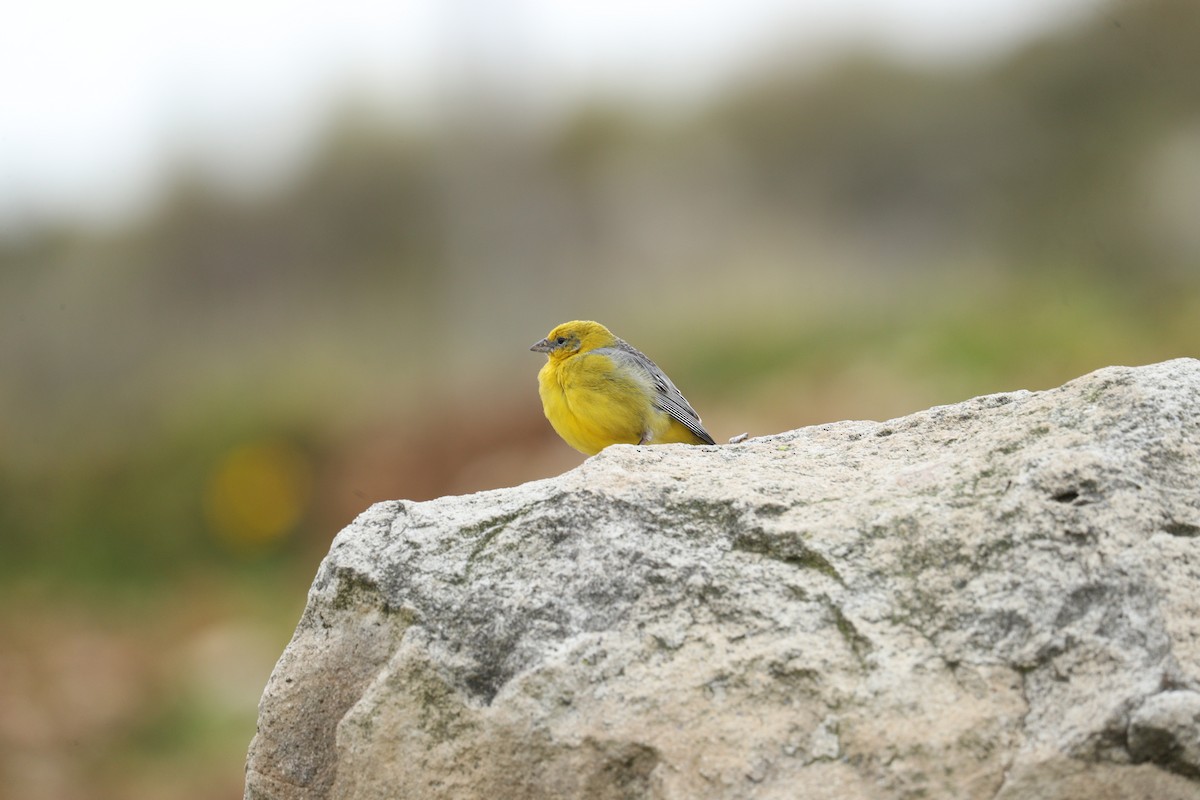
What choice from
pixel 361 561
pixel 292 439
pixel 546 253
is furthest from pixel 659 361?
pixel 361 561

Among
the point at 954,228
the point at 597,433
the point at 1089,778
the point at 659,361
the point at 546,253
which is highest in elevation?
the point at 546,253

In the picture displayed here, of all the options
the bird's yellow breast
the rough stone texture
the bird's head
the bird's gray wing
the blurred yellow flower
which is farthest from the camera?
the blurred yellow flower

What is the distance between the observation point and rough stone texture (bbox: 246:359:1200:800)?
8.65 feet

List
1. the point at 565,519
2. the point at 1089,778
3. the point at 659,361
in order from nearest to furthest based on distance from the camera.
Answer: the point at 1089,778
the point at 565,519
the point at 659,361

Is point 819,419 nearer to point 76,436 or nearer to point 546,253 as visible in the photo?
point 546,253

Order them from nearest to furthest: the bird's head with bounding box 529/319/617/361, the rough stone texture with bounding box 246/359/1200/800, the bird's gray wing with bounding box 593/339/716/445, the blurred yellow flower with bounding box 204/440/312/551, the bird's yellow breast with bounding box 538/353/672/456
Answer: the rough stone texture with bounding box 246/359/1200/800 → the bird's yellow breast with bounding box 538/353/672/456 → the bird's gray wing with bounding box 593/339/716/445 → the bird's head with bounding box 529/319/617/361 → the blurred yellow flower with bounding box 204/440/312/551

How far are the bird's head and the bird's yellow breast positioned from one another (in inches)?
7.7

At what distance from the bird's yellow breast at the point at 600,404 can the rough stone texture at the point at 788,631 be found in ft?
8.80

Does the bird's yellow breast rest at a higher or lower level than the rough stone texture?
higher

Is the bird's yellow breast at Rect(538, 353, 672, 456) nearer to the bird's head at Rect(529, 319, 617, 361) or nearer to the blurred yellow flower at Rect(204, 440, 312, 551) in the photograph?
the bird's head at Rect(529, 319, 617, 361)

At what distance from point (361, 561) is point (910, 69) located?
45.2ft

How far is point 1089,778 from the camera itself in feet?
8.30

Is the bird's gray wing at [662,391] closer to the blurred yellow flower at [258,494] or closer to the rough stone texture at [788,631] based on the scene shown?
the rough stone texture at [788,631]

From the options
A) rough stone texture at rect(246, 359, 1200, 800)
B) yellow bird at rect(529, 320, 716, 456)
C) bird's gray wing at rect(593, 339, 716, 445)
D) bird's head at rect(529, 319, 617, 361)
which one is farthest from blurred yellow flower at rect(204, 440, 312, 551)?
rough stone texture at rect(246, 359, 1200, 800)
